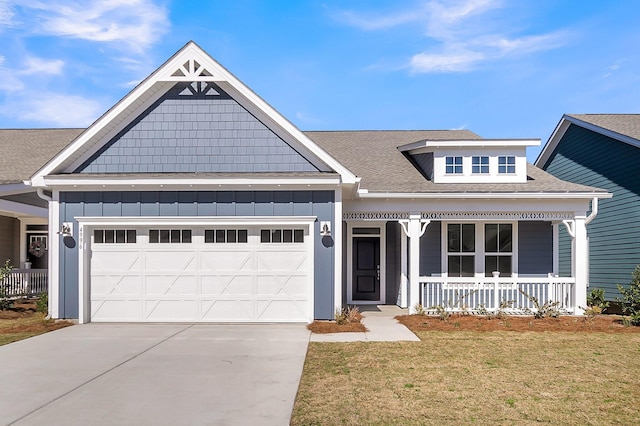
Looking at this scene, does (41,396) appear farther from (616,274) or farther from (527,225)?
(616,274)


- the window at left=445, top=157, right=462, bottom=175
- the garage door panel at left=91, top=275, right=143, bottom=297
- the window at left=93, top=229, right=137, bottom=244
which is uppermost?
the window at left=445, top=157, right=462, bottom=175

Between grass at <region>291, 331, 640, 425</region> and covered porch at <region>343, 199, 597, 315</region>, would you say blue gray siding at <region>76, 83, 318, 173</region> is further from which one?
grass at <region>291, 331, 640, 425</region>

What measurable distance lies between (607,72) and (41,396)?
22637mm

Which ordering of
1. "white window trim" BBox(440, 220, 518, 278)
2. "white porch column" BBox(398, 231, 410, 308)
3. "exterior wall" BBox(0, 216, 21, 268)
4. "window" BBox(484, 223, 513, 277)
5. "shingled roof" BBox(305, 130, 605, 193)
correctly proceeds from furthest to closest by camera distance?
1. "exterior wall" BBox(0, 216, 21, 268)
2. "window" BBox(484, 223, 513, 277)
3. "white window trim" BBox(440, 220, 518, 278)
4. "white porch column" BBox(398, 231, 410, 308)
5. "shingled roof" BBox(305, 130, 605, 193)

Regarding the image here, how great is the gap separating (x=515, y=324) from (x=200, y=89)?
921 cm

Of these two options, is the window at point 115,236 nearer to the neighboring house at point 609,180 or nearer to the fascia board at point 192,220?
the fascia board at point 192,220

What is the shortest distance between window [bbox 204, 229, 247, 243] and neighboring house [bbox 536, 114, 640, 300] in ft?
37.0

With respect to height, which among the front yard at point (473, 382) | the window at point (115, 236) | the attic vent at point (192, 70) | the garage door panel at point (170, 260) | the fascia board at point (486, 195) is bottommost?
the front yard at point (473, 382)

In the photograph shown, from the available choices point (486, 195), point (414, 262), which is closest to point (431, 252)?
point (414, 262)

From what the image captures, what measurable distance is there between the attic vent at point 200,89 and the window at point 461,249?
24.3 feet

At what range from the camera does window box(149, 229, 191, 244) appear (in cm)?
1280

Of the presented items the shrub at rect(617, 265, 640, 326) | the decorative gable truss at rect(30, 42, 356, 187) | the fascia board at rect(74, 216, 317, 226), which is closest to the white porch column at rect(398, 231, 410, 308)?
the fascia board at rect(74, 216, 317, 226)

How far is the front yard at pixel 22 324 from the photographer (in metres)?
11.1

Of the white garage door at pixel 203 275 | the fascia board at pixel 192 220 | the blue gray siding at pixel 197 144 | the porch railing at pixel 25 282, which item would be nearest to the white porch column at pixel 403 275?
the white garage door at pixel 203 275
